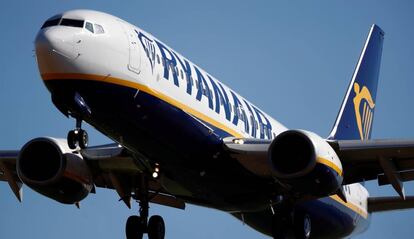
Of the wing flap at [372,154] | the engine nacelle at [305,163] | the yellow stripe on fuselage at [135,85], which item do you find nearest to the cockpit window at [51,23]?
the yellow stripe on fuselage at [135,85]

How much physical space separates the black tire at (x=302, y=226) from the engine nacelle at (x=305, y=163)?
3058 millimetres

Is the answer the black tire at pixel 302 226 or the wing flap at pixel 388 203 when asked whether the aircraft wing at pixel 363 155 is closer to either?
the black tire at pixel 302 226

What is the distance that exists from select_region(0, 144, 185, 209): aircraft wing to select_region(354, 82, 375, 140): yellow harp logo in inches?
395

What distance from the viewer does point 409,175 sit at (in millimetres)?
30719

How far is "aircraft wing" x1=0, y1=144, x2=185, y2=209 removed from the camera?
31.0m

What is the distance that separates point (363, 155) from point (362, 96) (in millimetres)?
12091

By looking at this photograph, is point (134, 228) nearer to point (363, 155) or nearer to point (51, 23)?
point (363, 155)

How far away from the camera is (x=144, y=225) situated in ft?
103

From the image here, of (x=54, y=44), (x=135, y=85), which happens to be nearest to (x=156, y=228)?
(x=135, y=85)

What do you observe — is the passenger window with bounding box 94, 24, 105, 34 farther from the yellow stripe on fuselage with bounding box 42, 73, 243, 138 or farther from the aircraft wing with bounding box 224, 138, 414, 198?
the aircraft wing with bounding box 224, 138, 414, 198

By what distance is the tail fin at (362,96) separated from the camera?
38.4 m

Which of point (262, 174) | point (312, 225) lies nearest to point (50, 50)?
point (262, 174)

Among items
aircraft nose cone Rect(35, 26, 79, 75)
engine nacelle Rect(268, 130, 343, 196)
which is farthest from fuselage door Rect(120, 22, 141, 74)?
engine nacelle Rect(268, 130, 343, 196)

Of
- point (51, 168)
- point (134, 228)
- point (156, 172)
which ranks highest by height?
point (156, 172)
